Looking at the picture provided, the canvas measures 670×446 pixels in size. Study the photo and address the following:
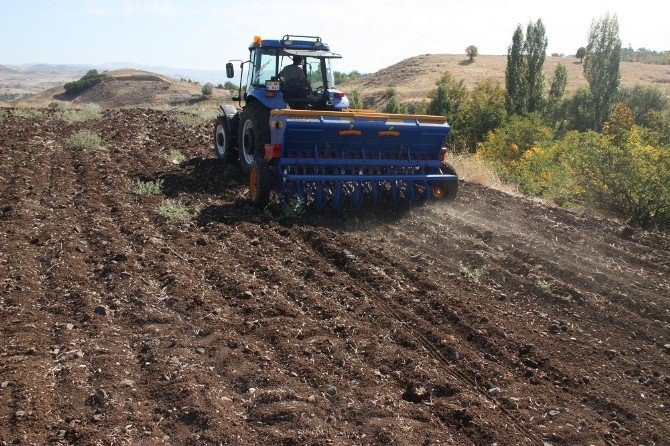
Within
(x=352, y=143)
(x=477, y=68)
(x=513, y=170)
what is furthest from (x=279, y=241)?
(x=477, y=68)

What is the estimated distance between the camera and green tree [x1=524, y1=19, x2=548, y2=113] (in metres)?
40.0

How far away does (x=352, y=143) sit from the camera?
9.12 metres

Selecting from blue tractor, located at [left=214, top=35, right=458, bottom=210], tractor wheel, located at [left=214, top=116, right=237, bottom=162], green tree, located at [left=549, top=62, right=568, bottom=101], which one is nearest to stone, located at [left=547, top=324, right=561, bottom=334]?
blue tractor, located at [left=214, top=35, right=458, bottom=210]

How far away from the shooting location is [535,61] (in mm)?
40312

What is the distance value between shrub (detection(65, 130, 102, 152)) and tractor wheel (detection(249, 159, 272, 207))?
468cm

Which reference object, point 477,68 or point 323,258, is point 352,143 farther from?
point 477,68

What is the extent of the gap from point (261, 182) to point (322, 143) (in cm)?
108

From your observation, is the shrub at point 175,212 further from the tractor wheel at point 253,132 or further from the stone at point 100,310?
the stone at point 100,310

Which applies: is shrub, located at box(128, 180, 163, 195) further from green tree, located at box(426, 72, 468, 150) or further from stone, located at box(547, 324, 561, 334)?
green tree, located at box(426, 72, 468, 150)

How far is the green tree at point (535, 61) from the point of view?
4003 centimetres

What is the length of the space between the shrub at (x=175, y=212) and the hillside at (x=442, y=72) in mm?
50652

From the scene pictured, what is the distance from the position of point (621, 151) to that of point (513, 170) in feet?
20.5

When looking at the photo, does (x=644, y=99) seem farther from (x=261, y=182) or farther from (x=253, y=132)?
(x=261, y=182)

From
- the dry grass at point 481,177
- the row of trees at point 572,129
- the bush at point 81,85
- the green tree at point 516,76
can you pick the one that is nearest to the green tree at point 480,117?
the row of trees at point 572,129
